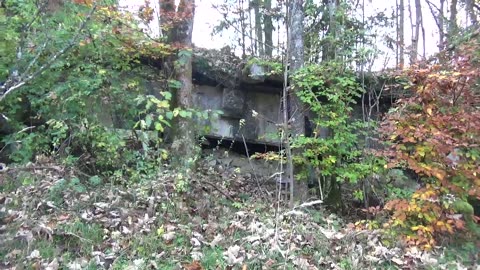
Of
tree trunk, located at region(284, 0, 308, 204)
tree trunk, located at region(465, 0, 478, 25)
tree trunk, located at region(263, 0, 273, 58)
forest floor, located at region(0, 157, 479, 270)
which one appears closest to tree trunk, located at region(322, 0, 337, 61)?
tree trunk, located at region(284, 0, 308, 204)

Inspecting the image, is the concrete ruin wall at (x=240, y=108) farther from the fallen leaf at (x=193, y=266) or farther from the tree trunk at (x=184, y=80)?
the fallen leaf at (x=193, y=266)

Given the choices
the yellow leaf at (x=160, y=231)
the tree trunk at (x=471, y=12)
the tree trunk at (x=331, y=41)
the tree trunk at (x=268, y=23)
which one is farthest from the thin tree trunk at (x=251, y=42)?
the yellow leaf at (x=160, y=231)

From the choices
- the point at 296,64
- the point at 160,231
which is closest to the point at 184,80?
the point at 296,64

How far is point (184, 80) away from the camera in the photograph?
6.86 m

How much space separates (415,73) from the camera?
4.39 metres

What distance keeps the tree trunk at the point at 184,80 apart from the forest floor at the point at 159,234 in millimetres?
1243

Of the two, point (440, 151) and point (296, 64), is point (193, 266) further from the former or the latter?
point (296, 64)

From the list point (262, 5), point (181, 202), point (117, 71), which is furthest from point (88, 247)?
point (262, 5)

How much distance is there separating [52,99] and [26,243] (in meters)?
2.55

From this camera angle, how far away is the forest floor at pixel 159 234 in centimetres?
335

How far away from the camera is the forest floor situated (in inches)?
132

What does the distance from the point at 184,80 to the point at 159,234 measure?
3.61 metres

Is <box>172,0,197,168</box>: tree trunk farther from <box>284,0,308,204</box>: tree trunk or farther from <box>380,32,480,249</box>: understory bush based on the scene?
<box>380,32,480,249</box>: understory bush

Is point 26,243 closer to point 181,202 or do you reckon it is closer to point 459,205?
point 181,202
